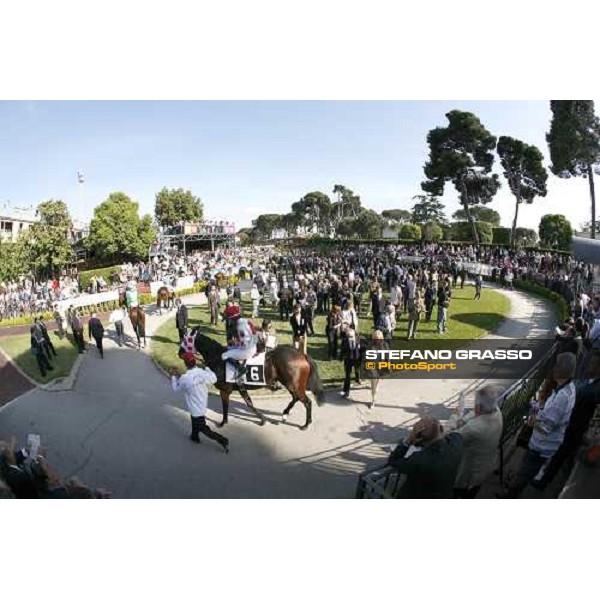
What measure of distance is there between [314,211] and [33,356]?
300 cm

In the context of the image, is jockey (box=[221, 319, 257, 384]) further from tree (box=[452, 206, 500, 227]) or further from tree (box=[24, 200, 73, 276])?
tree (box=[452, 206, 500, 227])

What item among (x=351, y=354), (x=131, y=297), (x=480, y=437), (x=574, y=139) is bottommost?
(x=480, y=437)

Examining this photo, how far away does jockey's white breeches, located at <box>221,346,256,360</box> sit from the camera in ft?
11.7

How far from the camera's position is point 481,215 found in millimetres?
3461

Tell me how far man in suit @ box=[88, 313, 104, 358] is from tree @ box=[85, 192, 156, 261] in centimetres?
72

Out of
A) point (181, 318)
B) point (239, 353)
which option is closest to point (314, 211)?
point (239, 353)

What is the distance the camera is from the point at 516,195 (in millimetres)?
3436

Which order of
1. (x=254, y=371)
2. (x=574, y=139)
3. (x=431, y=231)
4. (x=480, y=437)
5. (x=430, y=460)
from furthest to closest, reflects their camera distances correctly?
1. (x=254, y=371)
2. (x=431, y=231)
3. (x=574, y=139)
4. (x=480, y=437)
5. (x=430, y=460)

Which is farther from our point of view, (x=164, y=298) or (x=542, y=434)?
(x=164, y=298)

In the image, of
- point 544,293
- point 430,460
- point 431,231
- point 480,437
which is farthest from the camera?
point 544,293

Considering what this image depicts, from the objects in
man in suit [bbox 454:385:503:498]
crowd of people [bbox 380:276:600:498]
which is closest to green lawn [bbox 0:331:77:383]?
crowd of people [bbox 380:276:600:498]

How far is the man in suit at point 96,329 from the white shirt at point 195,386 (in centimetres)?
87

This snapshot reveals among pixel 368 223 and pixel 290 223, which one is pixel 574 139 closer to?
pixel 368 223
